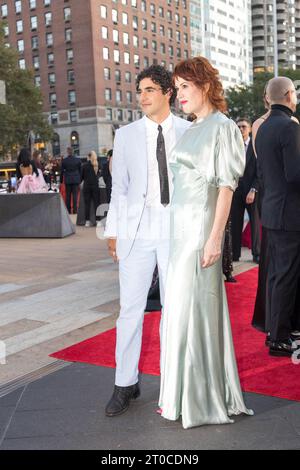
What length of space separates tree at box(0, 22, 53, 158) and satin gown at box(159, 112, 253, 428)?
42505mm

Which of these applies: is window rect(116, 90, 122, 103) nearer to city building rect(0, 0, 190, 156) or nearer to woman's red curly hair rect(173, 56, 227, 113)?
city building rect(0, 0, 190, 156)

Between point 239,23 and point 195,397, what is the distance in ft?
412

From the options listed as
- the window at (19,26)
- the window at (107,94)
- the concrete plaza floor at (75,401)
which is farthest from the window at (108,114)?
the concrete plaza floor at (75,401)

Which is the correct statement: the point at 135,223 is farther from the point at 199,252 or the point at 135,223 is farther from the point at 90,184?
the point at 90,184

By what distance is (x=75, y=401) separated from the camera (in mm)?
3318

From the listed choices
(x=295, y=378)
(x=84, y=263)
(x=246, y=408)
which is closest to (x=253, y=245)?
(x=84, y=263)

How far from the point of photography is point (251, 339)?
448 centimetres

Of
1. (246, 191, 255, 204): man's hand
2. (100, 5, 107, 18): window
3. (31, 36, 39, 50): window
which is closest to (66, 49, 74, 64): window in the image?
(31, 36, 39, 50): window

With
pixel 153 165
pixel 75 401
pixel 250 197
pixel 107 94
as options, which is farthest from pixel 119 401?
pixel 107 94

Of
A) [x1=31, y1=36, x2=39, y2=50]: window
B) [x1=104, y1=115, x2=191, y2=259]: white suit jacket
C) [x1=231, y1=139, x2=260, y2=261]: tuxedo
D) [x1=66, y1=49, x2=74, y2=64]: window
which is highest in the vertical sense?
[x1=31, y1=36, x2=39, y2=50]: window

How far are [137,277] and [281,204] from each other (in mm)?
1432

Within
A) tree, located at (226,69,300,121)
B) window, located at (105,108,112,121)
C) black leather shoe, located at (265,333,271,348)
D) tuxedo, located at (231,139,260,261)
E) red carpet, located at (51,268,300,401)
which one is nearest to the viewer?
red carpet, located at (51,268,300,401)

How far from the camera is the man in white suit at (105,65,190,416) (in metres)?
3.08
